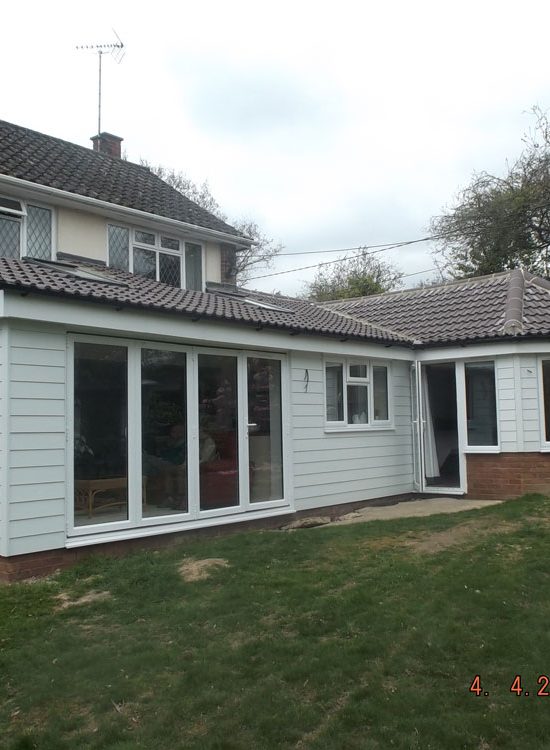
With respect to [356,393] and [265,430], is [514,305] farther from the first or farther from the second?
[265,430]

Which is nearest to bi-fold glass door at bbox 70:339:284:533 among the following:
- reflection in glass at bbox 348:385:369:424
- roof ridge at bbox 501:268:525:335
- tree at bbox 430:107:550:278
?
reflection in glass at bbox 348:385:369:424

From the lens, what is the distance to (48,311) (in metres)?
7.32

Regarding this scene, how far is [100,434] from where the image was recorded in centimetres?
787

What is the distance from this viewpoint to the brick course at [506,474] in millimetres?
11258

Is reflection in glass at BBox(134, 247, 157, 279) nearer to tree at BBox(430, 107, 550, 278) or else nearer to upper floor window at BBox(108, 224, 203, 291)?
upper floor window at BBox(108, 224, 203, 291)

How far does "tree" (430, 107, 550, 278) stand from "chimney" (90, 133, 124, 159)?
51.8 feet

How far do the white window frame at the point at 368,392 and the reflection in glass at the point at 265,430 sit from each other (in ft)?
3.71

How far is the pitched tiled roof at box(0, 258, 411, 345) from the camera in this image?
7508 millimetres

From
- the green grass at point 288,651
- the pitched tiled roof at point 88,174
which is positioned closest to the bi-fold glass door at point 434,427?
the green grass at point 288,651

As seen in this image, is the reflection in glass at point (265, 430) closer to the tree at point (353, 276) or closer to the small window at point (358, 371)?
the small window at point (358, 371)

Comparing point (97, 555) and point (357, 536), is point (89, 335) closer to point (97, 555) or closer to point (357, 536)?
point (97, 555)

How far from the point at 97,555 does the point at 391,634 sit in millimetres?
3936

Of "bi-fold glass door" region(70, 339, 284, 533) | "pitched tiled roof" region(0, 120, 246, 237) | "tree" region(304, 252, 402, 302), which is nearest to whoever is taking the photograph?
"bi-fold glass door" region(70, 339, 284, 533)

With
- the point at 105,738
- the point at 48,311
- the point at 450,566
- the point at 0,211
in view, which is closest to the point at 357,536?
the point at 450,566
